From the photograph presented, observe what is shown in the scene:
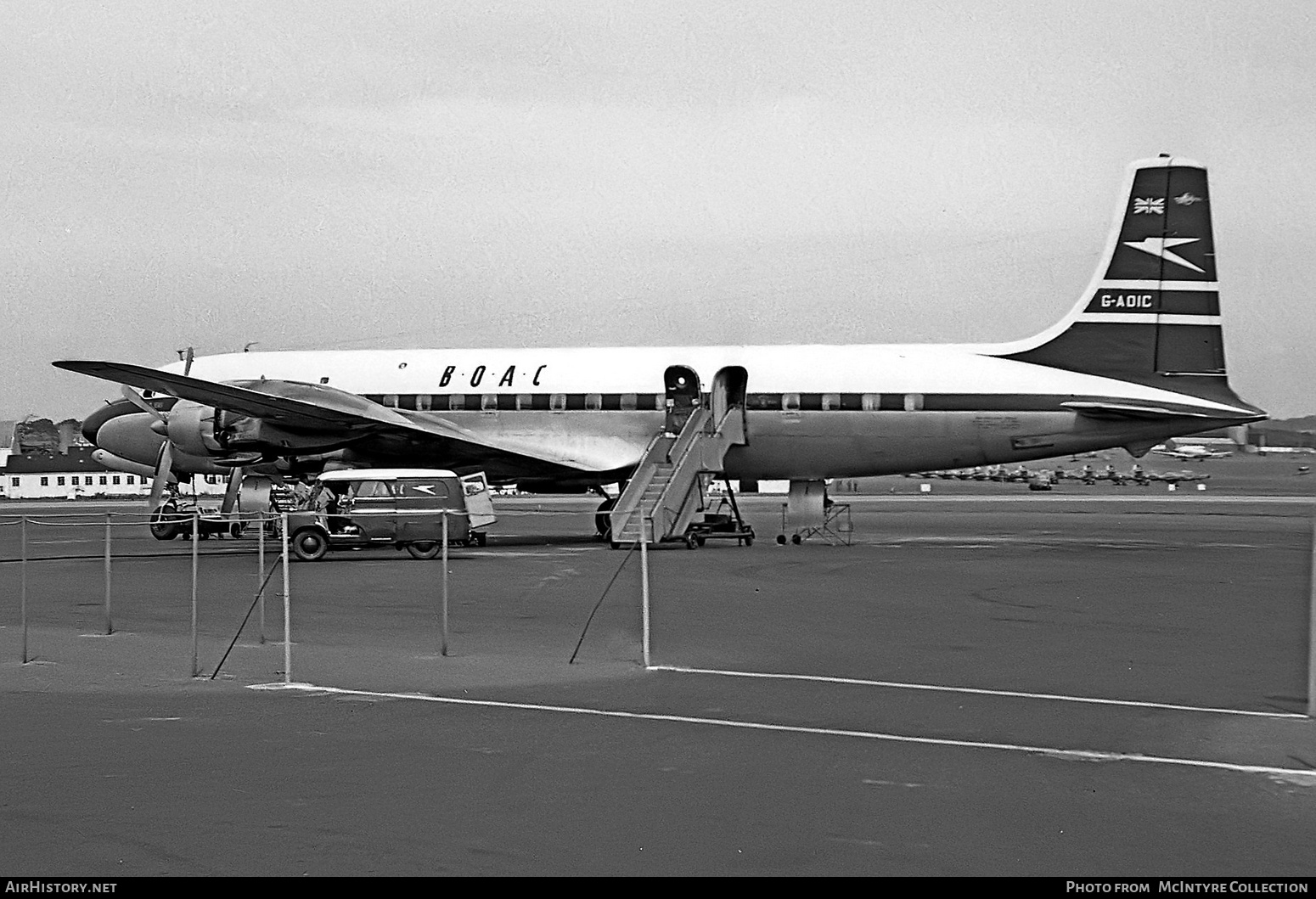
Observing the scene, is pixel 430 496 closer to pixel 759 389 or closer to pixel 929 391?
pixel 759 389

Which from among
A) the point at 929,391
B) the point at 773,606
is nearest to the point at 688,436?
the point at 929,391

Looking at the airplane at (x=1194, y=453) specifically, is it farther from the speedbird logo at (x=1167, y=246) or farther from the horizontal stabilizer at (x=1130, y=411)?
the horizontal stabilizer at (x=1130, y=411)

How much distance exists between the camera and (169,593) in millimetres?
21938

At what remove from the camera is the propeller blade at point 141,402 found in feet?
119

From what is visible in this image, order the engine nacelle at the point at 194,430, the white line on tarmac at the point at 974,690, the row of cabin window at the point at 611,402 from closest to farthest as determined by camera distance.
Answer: the white line on tarmac at the point at 974,690 → the row of cabin window at the point at 611,402 → the engine nacelle at the point at 194,430

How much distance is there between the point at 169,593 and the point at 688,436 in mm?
13713

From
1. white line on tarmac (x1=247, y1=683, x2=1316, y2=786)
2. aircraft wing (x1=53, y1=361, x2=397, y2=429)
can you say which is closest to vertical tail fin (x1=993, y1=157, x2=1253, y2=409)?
aircraft wing (x1=53, y1=361, x2=397, y2=429)

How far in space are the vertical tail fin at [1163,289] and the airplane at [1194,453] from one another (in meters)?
123

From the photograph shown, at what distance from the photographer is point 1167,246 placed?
31984 millimetres

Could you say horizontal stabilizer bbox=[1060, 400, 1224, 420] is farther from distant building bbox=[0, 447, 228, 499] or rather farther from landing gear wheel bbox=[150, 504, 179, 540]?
distant building bbox=[0, 447, 228, 499]

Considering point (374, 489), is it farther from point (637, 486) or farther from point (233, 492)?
point (233, 492)

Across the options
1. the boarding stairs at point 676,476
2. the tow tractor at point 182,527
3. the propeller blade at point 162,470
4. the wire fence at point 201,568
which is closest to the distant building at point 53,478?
the tow tractor at point 182,527

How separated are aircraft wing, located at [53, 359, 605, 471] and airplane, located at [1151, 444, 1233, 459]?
127m

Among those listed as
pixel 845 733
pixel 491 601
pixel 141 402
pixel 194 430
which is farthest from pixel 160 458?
pixel 845 733
